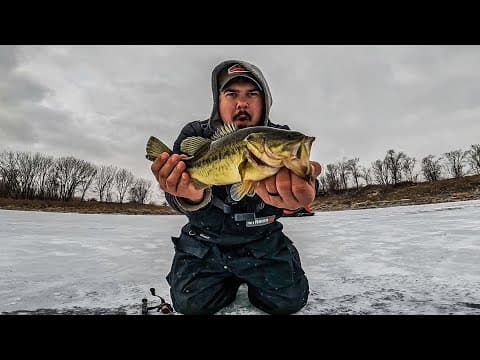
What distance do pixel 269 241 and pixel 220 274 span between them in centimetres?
48

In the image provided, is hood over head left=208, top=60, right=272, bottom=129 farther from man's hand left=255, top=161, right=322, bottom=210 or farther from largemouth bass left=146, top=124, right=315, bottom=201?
man's hand left=255, top=161, right=322, bottom=210

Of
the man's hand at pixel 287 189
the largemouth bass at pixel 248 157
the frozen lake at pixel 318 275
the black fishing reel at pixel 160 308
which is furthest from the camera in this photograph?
the frozen lake at pixel 318 275

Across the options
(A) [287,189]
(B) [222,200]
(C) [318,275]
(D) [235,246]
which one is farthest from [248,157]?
(C) [318,275]

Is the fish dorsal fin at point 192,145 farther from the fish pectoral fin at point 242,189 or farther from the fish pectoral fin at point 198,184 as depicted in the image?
the fish pectoral fin at point 242,189

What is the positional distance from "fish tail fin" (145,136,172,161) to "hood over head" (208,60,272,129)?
0.70 metres

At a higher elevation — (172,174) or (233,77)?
(233,77)

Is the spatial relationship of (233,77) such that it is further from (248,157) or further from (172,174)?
(248,157)

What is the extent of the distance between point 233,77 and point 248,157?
1141 millimetres

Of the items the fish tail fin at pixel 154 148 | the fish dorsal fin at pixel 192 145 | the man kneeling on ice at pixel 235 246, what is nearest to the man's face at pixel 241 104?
the man kneeling on ice at pixel 235 246

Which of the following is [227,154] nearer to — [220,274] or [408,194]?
[220,274]

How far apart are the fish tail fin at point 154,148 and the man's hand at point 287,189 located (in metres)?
0.69

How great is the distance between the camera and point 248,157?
1.92m

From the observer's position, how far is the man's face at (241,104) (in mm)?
2824

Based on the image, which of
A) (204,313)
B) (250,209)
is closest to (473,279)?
(250,209)
